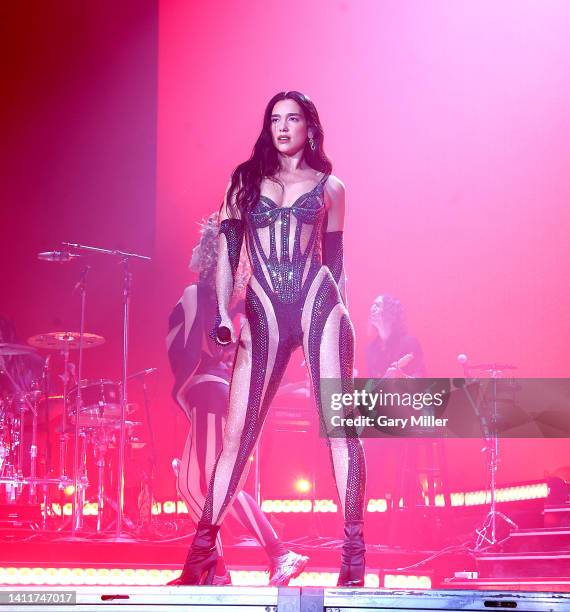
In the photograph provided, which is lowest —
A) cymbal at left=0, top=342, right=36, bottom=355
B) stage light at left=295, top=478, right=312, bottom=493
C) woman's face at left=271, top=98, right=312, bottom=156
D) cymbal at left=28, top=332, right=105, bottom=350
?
stage light at left=295, top=478, right=312, bottom=493

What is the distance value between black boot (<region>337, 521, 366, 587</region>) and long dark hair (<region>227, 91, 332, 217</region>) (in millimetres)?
1226

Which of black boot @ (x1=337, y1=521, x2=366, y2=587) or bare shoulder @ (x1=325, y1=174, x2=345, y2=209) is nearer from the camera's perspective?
black boot @ (x1=337, y1=521, x2=366, y2=587)

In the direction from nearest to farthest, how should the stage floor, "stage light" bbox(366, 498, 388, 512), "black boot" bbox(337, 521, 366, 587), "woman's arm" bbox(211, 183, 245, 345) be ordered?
the stage floor
"black boot" bbox(337, 521, 366, 587)
"woman's arm" bbox(211, 183, 245, 345)
"stage light" bbox(366, 498, 388, 512)

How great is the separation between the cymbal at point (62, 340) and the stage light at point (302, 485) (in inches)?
82.3

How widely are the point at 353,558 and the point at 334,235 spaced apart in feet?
3.88

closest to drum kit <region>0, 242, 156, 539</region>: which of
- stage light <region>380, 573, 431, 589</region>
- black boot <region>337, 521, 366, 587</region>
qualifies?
stage light <region>380, 573, 431, 589</region>

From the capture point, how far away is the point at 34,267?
6.82 m

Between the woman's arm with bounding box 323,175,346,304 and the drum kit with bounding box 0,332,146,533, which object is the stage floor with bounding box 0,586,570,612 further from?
the drum kit with bounding box 0,332,146,533

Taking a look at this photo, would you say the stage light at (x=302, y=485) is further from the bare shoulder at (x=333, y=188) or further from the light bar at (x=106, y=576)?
the bare shoulder at (x=333, y=188)

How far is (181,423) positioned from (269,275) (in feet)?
11.9

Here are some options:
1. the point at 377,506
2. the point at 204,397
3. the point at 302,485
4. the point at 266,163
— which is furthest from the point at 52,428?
the point at 266,163

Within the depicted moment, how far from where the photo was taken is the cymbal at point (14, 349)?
234 inches

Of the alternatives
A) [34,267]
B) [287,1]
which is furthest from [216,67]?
[34,267]

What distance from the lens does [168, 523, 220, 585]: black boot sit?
3230mm
